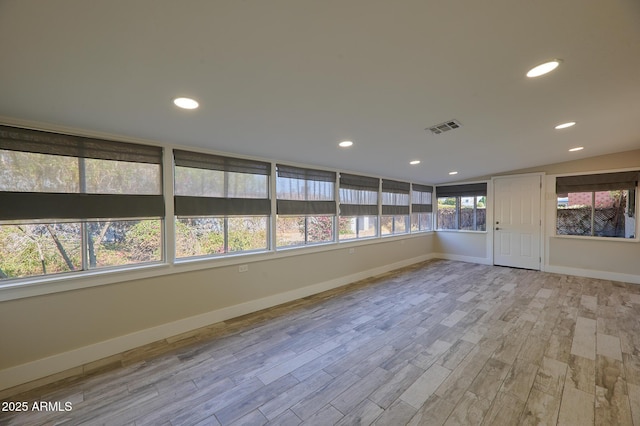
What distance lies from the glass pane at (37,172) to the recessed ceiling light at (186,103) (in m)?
1.25

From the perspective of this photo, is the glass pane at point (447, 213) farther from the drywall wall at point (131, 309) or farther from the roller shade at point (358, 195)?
the drywall wall at point (131, 309)

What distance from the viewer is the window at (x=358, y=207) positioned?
464 cm

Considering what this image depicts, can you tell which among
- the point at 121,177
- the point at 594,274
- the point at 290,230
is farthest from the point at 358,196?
the point at 594,274

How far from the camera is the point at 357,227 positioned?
5012mm

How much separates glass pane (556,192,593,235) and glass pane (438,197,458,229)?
6.68ft

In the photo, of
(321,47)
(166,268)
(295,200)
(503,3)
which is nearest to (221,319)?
(166,268)

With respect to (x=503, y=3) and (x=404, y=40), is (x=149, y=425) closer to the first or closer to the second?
(x=404, y=40)

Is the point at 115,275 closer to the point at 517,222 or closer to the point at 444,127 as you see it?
the point at 444,127

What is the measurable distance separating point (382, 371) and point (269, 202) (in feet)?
7.94

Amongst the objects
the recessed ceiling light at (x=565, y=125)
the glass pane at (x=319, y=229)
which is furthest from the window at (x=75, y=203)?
the recessed ceiling light at (x=565, y=125)

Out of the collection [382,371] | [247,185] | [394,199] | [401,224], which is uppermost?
[247,185]

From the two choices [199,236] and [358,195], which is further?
[358,195]

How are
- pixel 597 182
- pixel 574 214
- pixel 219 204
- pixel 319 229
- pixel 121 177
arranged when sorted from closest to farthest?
pixel 121 177 < pixel 219 204 < pixel 319 229 < pixel 597 182 < pixel 574 214

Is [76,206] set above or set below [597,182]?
below
